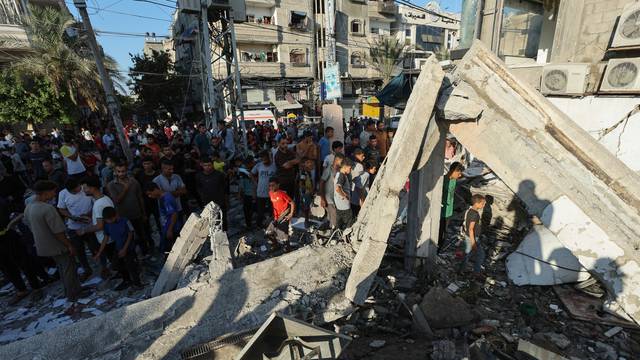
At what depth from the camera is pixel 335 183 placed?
5.46 metres

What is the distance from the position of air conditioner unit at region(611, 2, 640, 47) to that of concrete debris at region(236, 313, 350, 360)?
21.8 ft

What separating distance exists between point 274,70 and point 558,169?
82.3ft

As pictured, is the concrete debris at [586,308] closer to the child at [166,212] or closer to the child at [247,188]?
the child at [247,188]

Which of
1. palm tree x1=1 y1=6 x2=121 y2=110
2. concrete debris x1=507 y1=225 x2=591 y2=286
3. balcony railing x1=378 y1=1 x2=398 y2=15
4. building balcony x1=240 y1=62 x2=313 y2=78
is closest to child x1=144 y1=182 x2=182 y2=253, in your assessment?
concrete debris x1=507 y1=225 x2=591 y2=286

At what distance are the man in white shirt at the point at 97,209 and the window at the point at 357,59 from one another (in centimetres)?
2782

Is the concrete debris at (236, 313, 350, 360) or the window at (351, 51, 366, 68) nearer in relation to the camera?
the concrete debris at (236, 313, 350, 360)

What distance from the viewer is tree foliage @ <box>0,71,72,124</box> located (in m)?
16.4

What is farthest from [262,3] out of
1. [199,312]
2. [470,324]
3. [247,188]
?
[470,324]

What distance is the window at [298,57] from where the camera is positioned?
85.6ft

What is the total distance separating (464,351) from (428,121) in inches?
96.2

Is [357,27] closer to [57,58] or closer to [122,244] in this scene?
[57,58]

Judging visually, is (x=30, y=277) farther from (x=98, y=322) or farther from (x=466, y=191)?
(x=466, y=191)

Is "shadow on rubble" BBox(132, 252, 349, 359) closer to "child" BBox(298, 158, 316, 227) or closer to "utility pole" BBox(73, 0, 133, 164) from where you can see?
"child" BBox(298, 158, 316, 227)

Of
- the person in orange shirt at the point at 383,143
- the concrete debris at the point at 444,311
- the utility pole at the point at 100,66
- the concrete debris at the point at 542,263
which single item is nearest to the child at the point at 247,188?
the person in orange shirt at the point at 383,143
